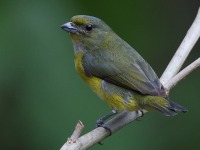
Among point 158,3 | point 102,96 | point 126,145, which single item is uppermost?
point 158,3

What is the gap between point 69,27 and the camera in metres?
5.34

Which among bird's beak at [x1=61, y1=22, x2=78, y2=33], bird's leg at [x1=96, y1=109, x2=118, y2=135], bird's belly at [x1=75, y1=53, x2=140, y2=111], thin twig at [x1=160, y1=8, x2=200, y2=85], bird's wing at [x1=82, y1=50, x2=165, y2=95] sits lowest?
bird's leg at [x1=96, y1=109, x2=118, y2=135]

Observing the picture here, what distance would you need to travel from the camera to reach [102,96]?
204 inches

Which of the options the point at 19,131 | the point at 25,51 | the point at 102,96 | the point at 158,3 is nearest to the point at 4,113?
the point at 19,131

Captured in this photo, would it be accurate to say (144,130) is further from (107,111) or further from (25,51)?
(25,51)

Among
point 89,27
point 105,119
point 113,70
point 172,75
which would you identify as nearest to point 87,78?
point 113,70

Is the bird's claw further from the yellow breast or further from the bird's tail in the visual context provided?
the bird's tail

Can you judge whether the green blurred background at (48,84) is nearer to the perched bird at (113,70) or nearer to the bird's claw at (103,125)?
the perched bird at (113,70)

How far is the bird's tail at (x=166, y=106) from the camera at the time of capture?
479 cm

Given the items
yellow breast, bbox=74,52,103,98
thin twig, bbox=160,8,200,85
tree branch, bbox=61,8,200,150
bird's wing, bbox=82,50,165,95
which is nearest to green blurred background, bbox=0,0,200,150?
Answer: yellow breast, bbox=74,52,103,98

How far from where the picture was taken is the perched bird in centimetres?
493

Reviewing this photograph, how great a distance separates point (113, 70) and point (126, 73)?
4.3 inches

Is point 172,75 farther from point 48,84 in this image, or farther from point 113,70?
point 48,84

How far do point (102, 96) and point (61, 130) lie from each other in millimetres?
546
